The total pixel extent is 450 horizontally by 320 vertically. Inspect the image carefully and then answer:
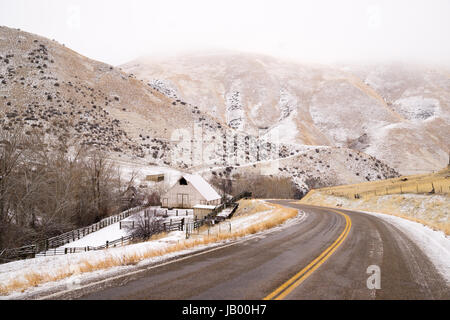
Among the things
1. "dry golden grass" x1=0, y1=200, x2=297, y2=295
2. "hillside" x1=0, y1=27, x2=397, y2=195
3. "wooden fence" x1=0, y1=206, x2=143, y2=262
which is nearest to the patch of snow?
"hillside" x1=0, y1=27, x2=397, y2=195

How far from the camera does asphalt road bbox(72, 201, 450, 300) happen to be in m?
5.29

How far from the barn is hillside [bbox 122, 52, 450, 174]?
73.7 meters

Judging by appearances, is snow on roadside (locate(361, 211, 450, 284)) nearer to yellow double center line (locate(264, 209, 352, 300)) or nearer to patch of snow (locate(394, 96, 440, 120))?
yellow double center line (locate(264, 209, 352, 300))

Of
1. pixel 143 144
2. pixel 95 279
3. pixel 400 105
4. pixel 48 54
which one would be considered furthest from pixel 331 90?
pixel 95 279

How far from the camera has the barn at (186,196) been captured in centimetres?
4284

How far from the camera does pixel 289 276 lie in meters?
6.38

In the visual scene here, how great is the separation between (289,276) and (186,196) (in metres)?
37.9

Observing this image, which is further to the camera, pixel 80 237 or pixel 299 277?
pixel 80 237

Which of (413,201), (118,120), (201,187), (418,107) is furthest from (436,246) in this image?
(418,107)

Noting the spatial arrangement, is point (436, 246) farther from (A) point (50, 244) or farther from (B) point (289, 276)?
(A) point (50, 244)

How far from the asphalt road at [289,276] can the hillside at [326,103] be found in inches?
3989

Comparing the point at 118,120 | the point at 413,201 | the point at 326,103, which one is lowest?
the point at 413,201

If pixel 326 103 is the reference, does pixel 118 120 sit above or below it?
below
